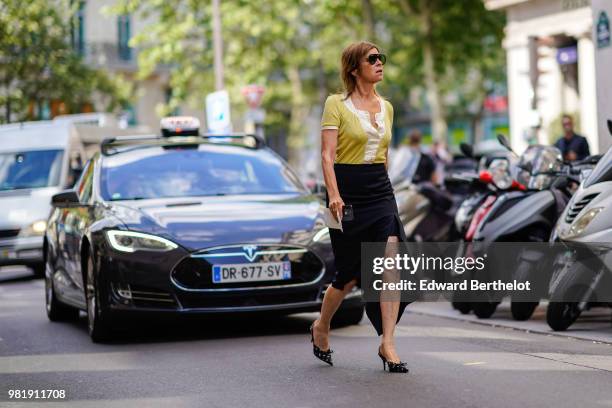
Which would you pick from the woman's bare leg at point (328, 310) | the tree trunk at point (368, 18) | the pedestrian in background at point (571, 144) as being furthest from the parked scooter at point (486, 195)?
the tree trunk at point (368, 18)

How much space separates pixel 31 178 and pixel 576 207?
12.9m

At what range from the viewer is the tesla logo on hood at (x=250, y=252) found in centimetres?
971

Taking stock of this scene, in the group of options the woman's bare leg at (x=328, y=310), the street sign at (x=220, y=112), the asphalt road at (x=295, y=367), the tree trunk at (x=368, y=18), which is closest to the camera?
the asphalt road at (x=295, y=367)

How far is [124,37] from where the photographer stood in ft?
185

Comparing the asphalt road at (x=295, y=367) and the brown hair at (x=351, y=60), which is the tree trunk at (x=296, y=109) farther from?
the brown hair at (x=351, y=60)

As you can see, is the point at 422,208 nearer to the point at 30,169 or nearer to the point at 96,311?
the point at 96,311

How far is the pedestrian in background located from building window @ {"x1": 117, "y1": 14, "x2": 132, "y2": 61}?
3909 cm

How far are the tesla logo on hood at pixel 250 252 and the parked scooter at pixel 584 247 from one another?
213 cm

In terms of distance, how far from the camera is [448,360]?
8305 millimetres

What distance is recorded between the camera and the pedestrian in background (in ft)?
56.5

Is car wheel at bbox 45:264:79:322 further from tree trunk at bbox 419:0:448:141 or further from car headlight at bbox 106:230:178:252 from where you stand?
tree trunk at bbox 419:0:448:141

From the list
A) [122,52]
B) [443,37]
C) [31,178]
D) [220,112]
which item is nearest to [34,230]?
[31,178]

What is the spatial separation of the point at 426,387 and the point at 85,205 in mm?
4650

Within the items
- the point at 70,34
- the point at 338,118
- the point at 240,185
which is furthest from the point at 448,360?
the point at 70,34
